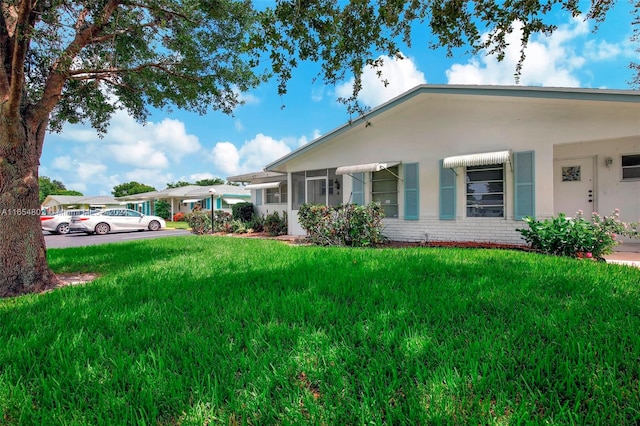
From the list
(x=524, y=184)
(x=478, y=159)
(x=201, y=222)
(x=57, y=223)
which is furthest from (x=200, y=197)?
(x=524, y=184)

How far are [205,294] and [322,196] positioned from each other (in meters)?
8.94

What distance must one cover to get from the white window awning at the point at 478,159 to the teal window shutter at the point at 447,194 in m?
0.53

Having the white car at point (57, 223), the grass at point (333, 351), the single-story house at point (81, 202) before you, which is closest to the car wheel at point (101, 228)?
the white car at point (57, 223)

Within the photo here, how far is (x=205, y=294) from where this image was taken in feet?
12.9

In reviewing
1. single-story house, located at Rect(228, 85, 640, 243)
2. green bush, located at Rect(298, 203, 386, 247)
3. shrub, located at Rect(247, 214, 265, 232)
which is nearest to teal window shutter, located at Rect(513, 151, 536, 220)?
single-story house, located at Rect(228, 85, 640, 243)

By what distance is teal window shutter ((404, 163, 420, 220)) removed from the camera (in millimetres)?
9516

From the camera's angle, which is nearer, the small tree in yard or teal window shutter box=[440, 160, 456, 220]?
the small tree in yard

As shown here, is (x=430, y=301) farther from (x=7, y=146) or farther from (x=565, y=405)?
(x=7, y=146)

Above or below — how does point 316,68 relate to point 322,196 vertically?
above

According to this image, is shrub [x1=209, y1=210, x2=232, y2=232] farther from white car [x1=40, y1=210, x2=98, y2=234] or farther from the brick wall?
white car [x1=40, y1=210, x2=98, y2=234]

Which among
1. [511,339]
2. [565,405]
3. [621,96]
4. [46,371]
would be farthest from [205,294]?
[621,96]

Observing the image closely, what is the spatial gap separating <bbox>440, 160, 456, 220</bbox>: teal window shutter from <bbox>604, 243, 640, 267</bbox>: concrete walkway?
3516mm

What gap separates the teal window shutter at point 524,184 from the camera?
7777mm

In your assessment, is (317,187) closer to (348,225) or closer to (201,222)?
(348,225)
